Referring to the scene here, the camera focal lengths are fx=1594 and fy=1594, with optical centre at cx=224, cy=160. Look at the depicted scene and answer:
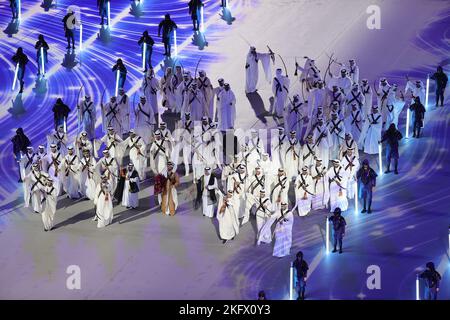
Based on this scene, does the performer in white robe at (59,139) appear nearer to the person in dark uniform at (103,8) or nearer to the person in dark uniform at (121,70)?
the person in dark uniform at (121,70)

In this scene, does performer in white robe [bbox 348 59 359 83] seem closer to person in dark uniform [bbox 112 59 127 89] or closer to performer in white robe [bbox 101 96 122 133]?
person in dark uniform [bbox 112 59 127 89]

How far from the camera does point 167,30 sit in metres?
37.4

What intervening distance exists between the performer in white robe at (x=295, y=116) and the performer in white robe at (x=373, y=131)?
4.80ft

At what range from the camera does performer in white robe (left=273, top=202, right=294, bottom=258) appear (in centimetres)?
2978

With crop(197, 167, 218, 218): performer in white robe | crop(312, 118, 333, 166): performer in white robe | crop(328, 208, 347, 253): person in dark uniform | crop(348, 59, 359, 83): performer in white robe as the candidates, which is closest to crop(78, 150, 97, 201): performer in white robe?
crop(197, 167, 218, 218): performer in white robe

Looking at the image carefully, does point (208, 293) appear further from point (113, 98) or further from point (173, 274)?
point (113, 98)

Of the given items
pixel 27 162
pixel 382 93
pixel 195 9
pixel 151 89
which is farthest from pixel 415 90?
pixel 27 162

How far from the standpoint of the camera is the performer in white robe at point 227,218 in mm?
30203

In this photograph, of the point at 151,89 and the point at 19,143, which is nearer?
the point at 19,143

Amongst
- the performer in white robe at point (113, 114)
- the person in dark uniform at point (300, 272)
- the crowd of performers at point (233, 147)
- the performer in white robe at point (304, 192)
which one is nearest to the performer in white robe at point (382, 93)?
the crowd of performers at point (233, 147)

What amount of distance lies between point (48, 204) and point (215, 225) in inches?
128

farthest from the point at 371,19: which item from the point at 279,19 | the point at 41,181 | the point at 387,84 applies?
the point at 41,181

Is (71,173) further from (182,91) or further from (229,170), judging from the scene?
(182,91)

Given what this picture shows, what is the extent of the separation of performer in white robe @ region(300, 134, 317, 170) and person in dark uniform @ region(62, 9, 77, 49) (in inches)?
314
